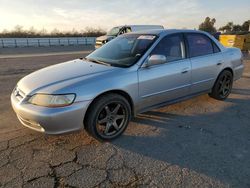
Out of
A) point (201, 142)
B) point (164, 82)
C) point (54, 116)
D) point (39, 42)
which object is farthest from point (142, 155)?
point (39, 42)

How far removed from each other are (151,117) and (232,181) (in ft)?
6.26

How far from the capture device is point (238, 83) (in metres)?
6.83

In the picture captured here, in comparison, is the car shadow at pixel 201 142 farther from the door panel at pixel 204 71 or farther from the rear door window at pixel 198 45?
the rear door window at pixel 198 45

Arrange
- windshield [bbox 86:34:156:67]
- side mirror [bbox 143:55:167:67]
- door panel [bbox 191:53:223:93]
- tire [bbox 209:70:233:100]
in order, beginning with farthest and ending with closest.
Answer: tire [bbox 209:70:233:100] < door panel [bbox 191:53:223:93] < windshield [bbox 86:34:156:67] < side mirror [bbox 143:55:167:67]

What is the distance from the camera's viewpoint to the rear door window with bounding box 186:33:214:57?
4.32m

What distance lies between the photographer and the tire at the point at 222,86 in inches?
193

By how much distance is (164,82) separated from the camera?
3801 millimetres

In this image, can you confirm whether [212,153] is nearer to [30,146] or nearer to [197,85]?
[197,85]

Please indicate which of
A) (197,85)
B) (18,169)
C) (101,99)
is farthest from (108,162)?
(197,85)

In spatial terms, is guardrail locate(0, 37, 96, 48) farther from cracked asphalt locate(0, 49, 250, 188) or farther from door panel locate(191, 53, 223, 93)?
door panel locate(191, 53, 223, 93)

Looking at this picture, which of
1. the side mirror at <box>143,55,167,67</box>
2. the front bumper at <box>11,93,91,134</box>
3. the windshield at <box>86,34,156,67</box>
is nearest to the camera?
the front bumper at <box>11,93,91,134</box>

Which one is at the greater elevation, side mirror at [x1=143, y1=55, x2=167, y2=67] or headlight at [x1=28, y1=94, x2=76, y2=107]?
side mirror at [x1=143, y1=55, x2=167, y2=67]

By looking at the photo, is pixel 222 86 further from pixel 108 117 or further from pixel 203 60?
pixel 108 117

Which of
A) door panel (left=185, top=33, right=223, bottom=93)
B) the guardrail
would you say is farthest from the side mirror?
the guardrail
